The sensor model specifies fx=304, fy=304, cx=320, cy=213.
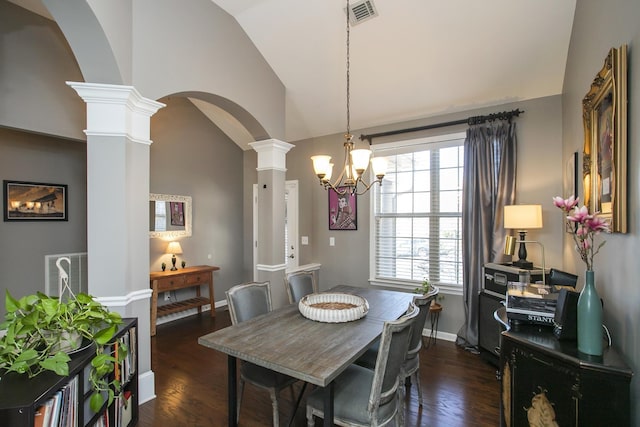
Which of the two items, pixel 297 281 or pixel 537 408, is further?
pixel 297 281

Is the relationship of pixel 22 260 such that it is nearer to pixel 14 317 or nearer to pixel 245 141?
pixel 14 317

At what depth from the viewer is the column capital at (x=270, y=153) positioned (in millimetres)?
3742

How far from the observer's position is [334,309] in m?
2.15

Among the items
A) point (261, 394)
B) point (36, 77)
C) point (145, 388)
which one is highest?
point (36, 77)

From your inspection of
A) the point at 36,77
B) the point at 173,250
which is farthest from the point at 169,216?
the point at 36,77

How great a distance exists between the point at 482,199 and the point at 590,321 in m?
2.20

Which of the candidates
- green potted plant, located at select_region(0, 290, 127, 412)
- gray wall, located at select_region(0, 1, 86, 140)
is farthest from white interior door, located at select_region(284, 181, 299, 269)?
green potted plant, located at select_region(0, 290, 127, 412)

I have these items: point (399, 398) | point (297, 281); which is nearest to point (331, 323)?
point (399, 398)

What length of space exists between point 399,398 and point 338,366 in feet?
2.00

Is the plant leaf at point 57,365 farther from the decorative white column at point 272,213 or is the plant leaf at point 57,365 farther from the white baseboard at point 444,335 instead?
the white baseboard at point 444,335

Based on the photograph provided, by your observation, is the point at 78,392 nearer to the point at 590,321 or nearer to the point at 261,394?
the point at 261,394

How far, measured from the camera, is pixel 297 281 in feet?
9.69

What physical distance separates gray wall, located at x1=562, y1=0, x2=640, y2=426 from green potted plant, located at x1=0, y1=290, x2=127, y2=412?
230 centimetres

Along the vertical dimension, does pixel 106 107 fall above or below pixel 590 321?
above
